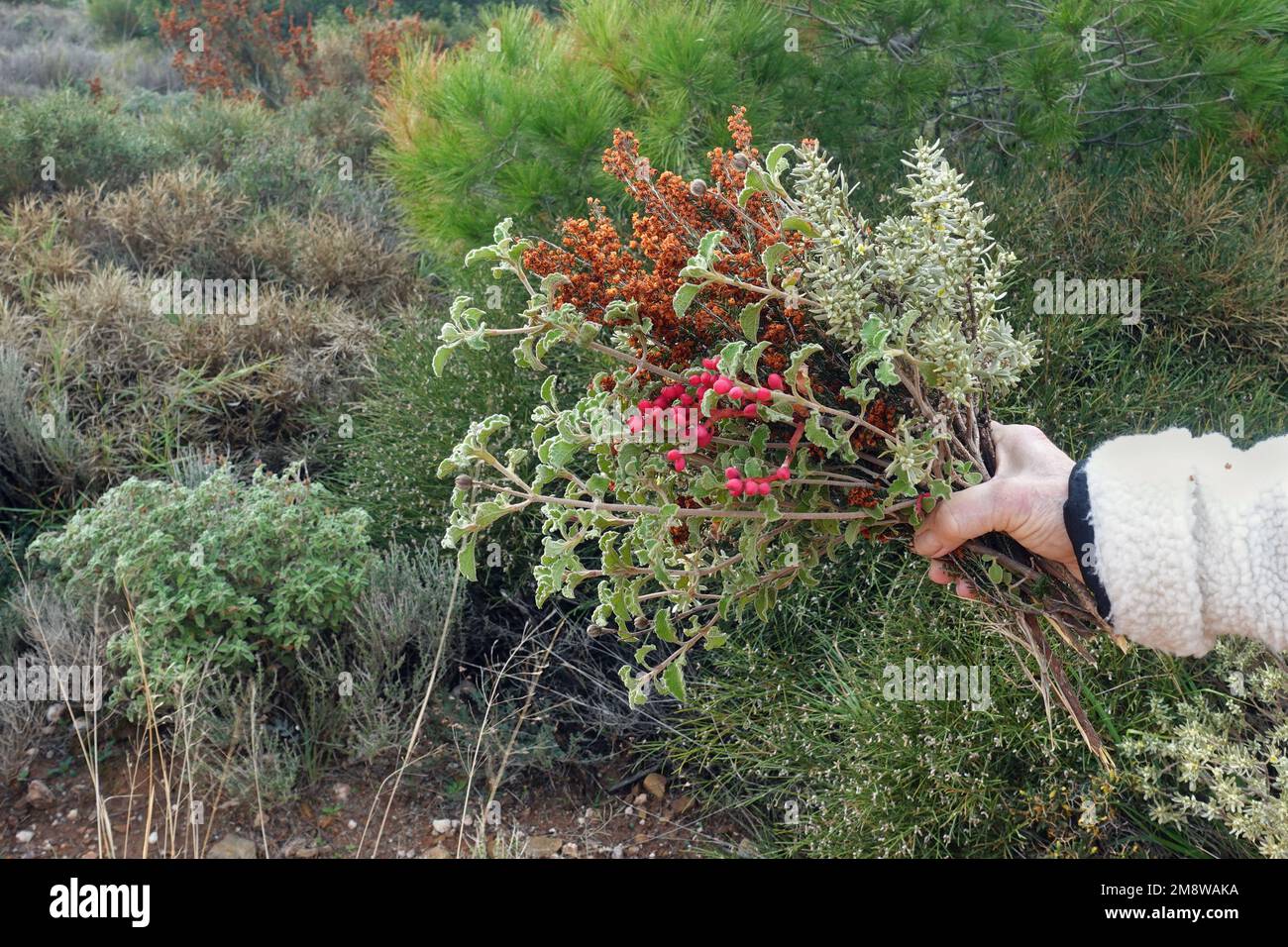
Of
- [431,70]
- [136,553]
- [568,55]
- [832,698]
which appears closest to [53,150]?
[431,70]

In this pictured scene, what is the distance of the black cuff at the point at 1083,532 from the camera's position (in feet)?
5.81

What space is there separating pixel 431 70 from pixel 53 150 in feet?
7.96

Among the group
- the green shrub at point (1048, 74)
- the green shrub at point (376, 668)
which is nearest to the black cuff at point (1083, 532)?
the green shrub at point (376, 668)

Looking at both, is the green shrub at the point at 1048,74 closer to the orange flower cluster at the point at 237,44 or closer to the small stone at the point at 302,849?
the small stone at the point at 302,849

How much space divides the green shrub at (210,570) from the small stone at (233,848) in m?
0.44

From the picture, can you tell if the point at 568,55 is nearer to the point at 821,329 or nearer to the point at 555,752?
the point at 555,752

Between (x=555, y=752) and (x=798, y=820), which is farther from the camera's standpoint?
(x=555, y=752)

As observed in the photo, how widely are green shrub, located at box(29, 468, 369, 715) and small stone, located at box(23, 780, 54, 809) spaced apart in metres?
0.33

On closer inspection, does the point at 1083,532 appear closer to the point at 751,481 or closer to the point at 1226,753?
the point at 751,481

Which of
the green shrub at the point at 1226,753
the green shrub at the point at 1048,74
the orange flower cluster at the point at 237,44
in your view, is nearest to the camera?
the green shrub at the point at 1226,753

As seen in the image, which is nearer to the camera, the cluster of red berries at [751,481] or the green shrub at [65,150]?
the cluster of red berries at [751,481]

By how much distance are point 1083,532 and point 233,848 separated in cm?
243

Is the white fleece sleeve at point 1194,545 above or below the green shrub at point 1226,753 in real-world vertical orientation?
above

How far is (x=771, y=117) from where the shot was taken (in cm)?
416
